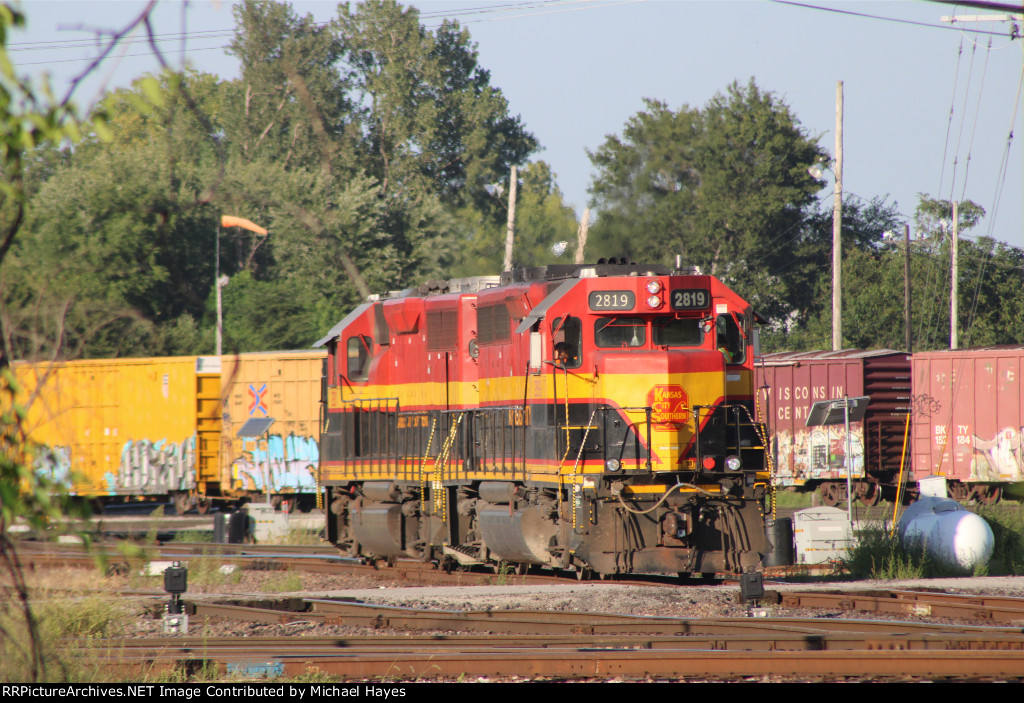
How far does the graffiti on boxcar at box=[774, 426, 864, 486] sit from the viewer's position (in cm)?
2823

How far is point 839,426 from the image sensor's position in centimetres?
2812

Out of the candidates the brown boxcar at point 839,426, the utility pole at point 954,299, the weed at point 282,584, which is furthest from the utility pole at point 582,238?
the utility pole at point 954,299

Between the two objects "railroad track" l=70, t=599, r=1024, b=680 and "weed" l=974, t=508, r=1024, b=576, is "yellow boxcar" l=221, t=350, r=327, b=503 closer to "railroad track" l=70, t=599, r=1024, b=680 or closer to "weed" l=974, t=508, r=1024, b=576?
"weed" l=974, t=508, r=1024, b=576

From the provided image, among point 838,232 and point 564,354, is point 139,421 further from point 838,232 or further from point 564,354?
point 838,232

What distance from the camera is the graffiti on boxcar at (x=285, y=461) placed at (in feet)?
90.8

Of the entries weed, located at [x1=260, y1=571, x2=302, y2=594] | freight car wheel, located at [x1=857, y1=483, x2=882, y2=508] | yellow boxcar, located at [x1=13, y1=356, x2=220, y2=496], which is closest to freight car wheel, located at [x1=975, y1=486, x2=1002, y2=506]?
freight car wheel, located at [x1=857, y1=483, x2=882, y2=508]

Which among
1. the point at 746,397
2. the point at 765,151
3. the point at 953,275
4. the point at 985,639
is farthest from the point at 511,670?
the point at 765,151

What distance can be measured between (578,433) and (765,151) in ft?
141

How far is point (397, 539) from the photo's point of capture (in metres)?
17.4

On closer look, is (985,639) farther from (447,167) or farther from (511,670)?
(447,167)

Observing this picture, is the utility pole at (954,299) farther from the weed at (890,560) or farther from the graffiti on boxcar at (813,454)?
the weed at (890,560)

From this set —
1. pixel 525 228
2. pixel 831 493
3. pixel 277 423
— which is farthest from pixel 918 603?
pixel 525 228

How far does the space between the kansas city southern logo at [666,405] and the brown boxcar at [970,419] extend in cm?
1505

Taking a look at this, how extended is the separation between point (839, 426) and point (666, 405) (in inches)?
638
